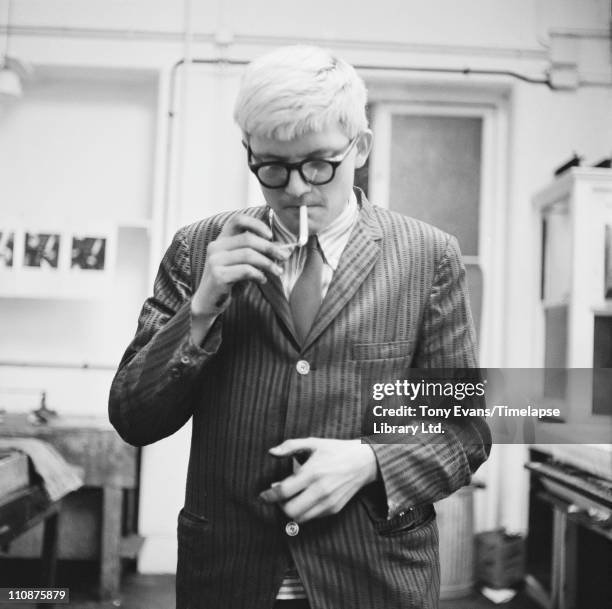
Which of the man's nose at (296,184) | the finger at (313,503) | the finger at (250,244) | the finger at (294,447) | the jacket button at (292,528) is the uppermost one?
the man's nose at (296,184)

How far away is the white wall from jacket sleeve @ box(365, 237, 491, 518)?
158 cm

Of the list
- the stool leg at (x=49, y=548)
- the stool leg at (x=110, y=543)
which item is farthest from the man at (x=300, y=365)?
the stool leg at (x=110, y=543)

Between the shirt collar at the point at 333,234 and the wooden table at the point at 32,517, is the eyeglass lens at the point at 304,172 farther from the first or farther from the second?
the wooden table at the point at 32,517

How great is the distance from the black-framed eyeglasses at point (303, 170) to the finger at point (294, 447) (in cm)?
25

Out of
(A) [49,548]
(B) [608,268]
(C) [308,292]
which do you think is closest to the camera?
(C) [308,292]

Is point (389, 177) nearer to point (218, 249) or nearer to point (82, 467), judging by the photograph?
point (82, 467)

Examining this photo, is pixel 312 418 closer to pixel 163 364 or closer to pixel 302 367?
pixel 302 367

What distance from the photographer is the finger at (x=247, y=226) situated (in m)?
0.65

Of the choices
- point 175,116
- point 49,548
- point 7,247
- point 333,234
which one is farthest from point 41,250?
point 333,234

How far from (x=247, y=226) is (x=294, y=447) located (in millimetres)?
212

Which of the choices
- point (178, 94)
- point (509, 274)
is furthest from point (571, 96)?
point (178, 94)

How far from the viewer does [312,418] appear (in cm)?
70

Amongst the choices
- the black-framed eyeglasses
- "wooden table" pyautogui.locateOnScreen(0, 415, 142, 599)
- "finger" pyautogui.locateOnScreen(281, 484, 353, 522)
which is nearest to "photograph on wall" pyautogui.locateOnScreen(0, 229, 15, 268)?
"wooden table" pyautogui.locateOnScreen(0, 415, 142, 599)

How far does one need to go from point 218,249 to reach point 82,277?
Result: 1.62 m
